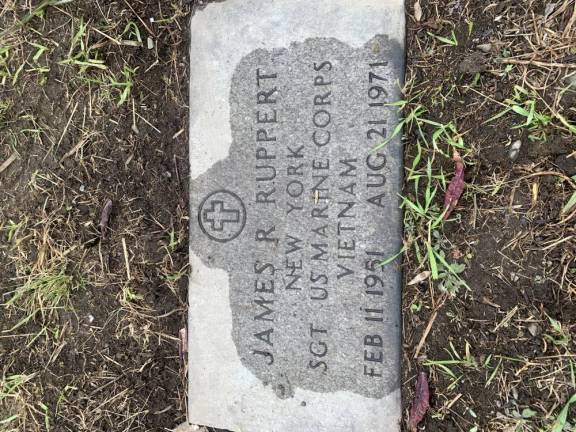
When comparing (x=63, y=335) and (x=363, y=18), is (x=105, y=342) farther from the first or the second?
(x=363, y=18)

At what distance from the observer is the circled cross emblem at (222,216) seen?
1967 millimetres

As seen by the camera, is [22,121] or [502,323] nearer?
[502,323]

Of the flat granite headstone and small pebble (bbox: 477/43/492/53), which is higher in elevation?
small pebble (bbox: 477/43/492/53)

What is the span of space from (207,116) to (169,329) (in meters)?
0.91

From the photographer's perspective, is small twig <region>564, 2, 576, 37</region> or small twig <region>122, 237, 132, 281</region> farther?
small twig <region>122, 237, 132, 281</region>

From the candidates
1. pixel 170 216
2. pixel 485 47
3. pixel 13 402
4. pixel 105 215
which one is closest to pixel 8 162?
pixel 105 215

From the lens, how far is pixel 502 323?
170cm

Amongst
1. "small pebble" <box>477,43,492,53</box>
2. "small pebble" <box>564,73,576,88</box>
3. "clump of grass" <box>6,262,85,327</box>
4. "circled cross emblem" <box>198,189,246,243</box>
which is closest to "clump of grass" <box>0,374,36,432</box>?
"clump of grass" <box>6,262,85,327</box>

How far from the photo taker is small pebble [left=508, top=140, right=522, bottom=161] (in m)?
1.68

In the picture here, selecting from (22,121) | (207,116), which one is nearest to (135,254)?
(207,116)

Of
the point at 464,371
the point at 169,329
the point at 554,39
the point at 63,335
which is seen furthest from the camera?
the point at 63,335

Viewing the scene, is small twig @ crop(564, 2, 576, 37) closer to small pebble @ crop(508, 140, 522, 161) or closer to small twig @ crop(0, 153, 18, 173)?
small pebble @ crop(508, 140, 522, 161)

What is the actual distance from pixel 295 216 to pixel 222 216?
307 millimetres

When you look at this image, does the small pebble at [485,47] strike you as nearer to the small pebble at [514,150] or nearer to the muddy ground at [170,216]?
the muddy ground at [170,216]
